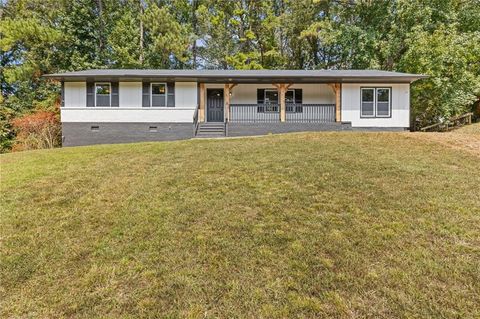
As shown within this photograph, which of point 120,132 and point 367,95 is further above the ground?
point 367,95

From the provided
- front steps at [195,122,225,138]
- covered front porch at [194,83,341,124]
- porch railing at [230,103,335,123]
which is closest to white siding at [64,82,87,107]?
covered front porch at [194,83,341,124]

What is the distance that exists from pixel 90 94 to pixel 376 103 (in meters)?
14.9

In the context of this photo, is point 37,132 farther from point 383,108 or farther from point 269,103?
point 383,108

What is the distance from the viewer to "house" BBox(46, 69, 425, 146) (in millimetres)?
15258

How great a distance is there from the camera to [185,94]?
16.0 m

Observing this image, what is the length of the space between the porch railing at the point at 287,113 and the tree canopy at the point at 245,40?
24.9 ft

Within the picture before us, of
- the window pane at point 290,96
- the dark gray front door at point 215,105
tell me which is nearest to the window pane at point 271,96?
the window pane at point 290,96

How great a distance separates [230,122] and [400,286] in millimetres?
13146

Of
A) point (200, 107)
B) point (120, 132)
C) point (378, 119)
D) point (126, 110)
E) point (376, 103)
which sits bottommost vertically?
point (120, 132)

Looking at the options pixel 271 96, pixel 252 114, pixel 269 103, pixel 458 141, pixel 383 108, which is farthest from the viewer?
pixel 271 96

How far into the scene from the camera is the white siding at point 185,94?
1593 cm

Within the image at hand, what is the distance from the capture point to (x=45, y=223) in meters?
4.77

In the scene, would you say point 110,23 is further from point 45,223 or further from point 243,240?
point 243,240

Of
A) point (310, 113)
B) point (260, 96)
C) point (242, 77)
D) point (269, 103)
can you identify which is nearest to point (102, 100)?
point (242, 77)
